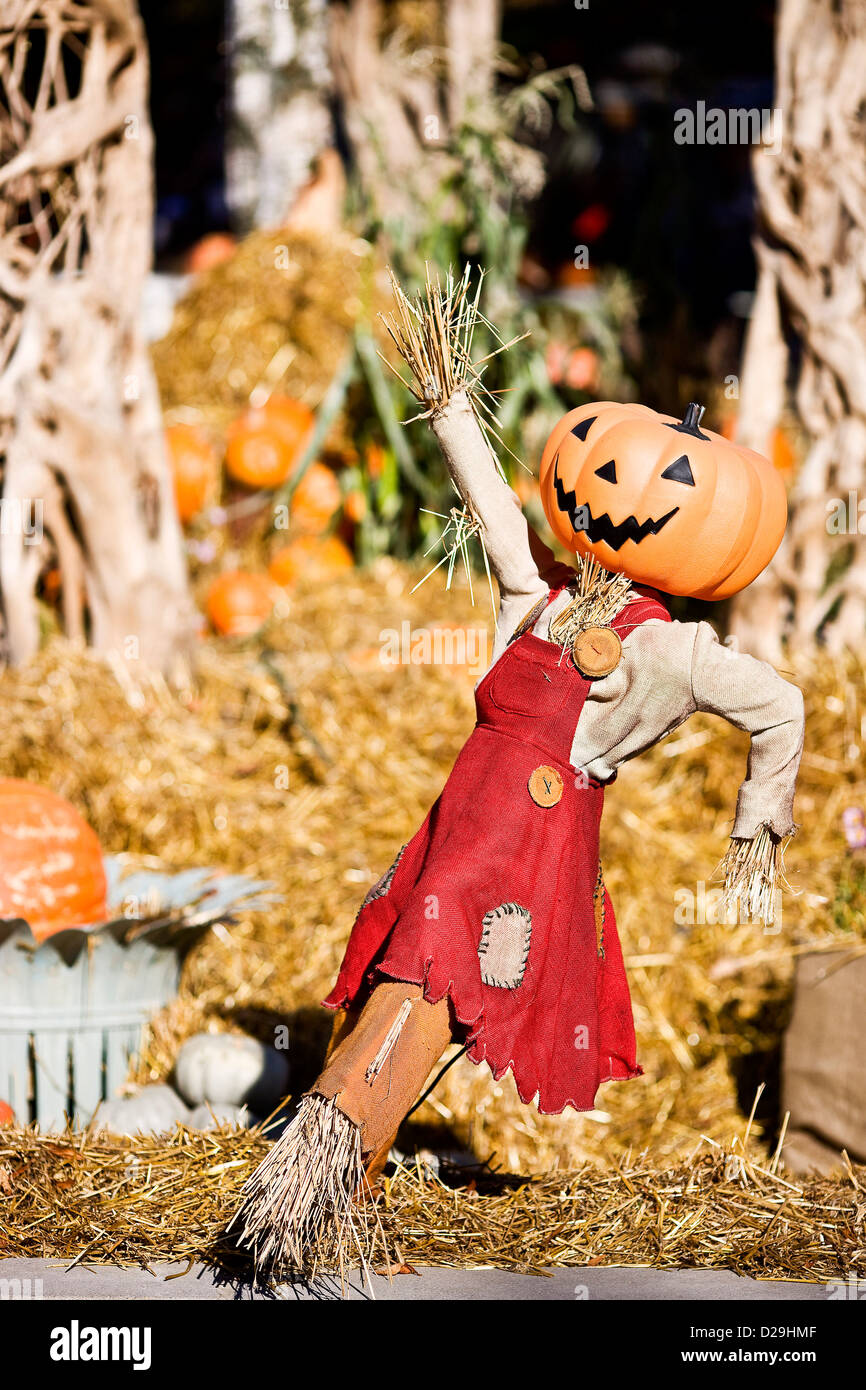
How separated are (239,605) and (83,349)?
117 centimetres

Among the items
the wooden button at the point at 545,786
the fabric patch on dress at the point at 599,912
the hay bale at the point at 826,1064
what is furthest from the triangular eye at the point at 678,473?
the hay bale at the point at 826,1064

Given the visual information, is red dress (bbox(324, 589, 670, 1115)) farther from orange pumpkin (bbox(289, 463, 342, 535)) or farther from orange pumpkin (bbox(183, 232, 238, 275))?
orange pumpkin (bbox(183, 232, 238, 275))

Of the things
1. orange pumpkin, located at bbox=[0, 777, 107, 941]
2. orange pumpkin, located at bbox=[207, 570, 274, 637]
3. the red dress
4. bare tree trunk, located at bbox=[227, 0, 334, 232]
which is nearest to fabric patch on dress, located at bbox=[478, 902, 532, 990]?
the red dress

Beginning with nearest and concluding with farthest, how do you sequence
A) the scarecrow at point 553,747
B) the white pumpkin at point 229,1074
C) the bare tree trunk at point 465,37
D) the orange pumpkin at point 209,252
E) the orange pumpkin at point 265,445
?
1. the scarecrow at point 553,747
2. the white pumpkin at point 229,1074
3. the orange pumpkin at point 265,445
4. the bare tree trunk at point 465,37
5. the orange pumpkin at point 209,252

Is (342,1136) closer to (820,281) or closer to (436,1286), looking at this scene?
(436,1286)

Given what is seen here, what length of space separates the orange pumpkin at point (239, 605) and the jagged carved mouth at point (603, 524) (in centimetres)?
287

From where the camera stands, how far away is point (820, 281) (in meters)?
4.34

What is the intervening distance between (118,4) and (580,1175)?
350 centimetres

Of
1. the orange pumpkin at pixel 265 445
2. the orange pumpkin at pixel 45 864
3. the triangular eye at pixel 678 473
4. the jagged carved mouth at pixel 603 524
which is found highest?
the orange pumpkin at pixel 265 445

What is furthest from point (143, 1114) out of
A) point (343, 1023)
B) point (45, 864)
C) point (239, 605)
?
point (239, 605)

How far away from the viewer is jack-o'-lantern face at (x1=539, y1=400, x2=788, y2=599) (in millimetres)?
2215

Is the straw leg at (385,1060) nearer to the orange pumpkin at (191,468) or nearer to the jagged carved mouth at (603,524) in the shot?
the jagged carved mouth at (603,524)

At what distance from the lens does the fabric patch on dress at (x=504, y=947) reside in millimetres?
2188
